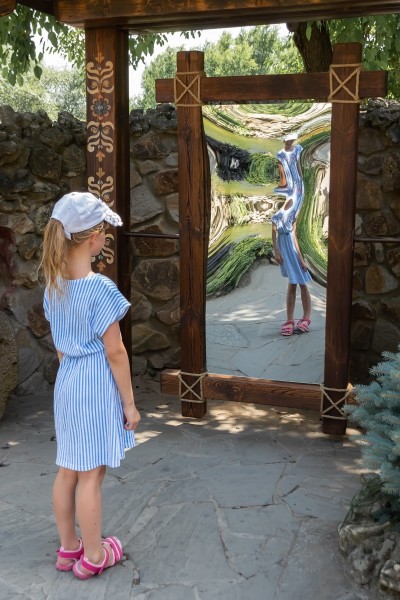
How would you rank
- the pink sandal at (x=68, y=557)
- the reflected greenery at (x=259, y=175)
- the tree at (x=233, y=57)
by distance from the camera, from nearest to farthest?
the pink sandal at (x=68, y=557) < the reflected greenery at (x=259, y=175) < the tree at (x=233, y=57)

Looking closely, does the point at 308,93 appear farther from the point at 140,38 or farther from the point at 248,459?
the point at 140,38

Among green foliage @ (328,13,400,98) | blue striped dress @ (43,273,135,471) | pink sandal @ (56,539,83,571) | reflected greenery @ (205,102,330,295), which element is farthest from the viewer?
green foliage @ (328,13,400,98)

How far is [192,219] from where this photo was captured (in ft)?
16.4

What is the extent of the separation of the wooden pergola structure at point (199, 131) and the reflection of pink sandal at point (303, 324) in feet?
0.54

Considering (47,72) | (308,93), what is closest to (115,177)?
(308,93)

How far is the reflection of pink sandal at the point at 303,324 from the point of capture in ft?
16.2

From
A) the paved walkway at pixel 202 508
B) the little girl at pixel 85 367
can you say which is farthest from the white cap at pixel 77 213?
the paved walkway at pixel 202 508

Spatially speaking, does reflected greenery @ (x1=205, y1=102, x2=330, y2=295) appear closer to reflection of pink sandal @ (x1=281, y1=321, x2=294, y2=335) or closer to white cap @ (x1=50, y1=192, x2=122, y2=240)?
reflection of pink sandal @ (x1=281, y1=321, x2=294, y2=335)

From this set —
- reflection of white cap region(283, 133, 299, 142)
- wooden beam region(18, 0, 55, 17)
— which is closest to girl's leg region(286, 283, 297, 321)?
reflection of white cap region(283, 133, 299, 142)

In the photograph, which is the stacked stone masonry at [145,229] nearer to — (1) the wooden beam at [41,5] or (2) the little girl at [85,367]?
(1) the wooden beam at [41,5]

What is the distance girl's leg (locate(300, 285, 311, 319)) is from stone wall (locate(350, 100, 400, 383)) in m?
0.62

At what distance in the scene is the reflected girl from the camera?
473 centimetres

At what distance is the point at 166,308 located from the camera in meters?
6.06

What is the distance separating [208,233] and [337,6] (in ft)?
5.09
